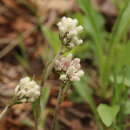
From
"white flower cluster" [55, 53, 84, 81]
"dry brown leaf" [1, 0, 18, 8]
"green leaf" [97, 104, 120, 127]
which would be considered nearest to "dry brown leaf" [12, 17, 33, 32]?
"dry brown leaf" [1, 0, 18, 8]

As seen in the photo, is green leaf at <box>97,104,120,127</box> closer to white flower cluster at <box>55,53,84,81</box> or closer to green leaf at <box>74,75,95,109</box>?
green leaf at <box>74,75,95,109</box>

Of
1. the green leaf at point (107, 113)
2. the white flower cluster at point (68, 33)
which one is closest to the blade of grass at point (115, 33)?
the green leaf at point (107, 113)

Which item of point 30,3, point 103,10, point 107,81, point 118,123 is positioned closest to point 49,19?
point 30,3

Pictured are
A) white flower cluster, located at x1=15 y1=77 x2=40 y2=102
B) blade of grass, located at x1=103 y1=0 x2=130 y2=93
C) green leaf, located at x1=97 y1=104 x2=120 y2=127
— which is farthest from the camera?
blade of grass, located at x1=103 y1=0 x2=130 y2=93

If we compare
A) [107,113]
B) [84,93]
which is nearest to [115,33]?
[84,93]

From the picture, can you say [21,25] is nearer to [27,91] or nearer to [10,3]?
[10,3]

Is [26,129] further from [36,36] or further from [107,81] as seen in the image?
[36,36]
